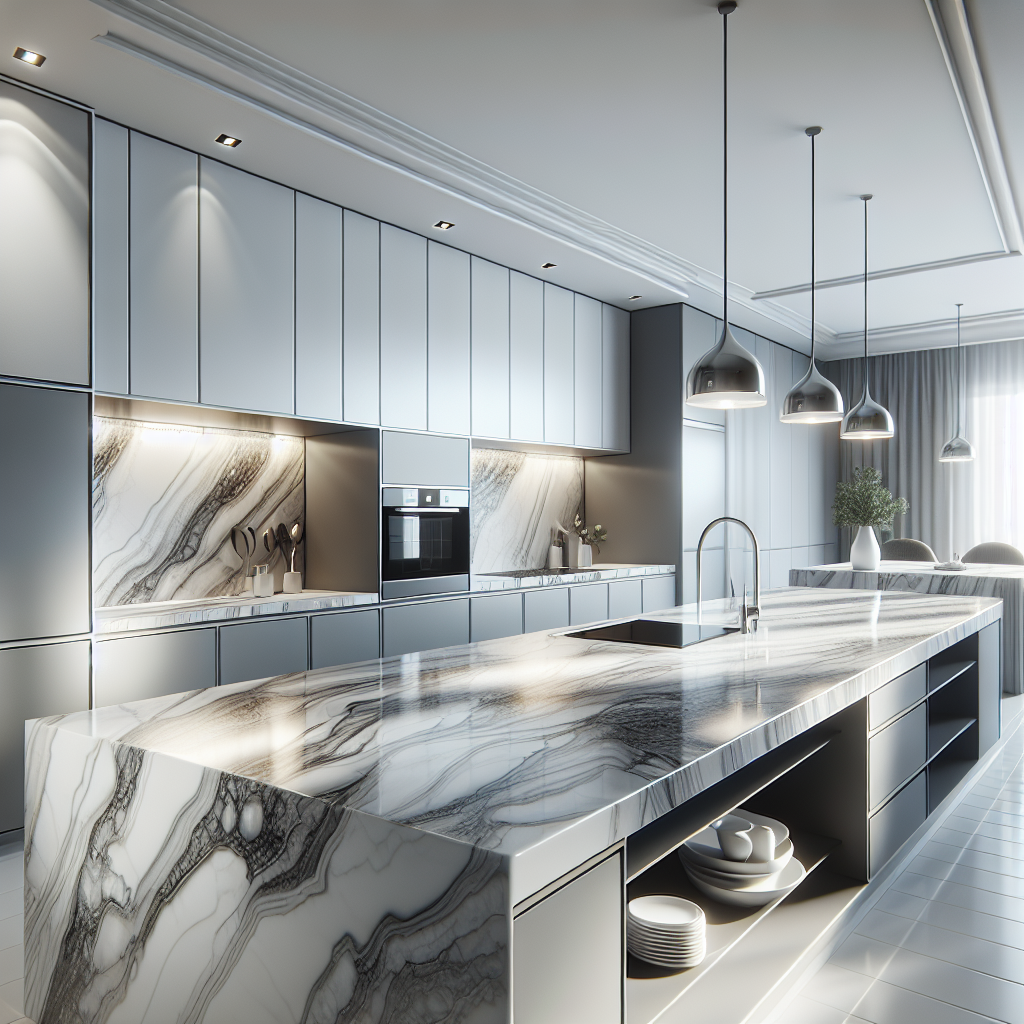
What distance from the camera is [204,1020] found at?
4.15 ft

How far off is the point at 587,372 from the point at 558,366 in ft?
1.14

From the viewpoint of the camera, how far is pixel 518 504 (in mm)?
5699

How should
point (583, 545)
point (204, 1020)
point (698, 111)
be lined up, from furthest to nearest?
point (583, 545) → point (698, 111) → point (204, 1020)

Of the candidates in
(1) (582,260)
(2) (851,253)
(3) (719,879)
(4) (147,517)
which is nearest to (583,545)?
(1) (582,260)

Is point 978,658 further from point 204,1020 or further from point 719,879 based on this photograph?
point 204,1020

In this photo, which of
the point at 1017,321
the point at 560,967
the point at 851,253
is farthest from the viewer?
the point at 1017,321

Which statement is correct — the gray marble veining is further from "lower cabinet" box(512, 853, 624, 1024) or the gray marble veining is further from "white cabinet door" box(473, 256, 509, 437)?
"lower cabinet" box(512, 853, 624, 1024)

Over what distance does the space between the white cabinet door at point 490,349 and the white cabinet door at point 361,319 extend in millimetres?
762

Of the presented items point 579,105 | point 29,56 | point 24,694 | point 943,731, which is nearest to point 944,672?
point 943,731

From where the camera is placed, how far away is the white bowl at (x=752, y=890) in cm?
195

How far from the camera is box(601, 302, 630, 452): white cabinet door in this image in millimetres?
5762

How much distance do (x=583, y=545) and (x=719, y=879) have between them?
4.08 meters

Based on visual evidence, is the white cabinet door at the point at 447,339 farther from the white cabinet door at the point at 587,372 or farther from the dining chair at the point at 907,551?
the dining chair at the point at 907,551

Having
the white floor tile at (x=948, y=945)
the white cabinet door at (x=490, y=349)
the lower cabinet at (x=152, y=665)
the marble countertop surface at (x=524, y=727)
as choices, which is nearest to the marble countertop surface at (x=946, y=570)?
the white cabinet door at (x=490, y=349)
